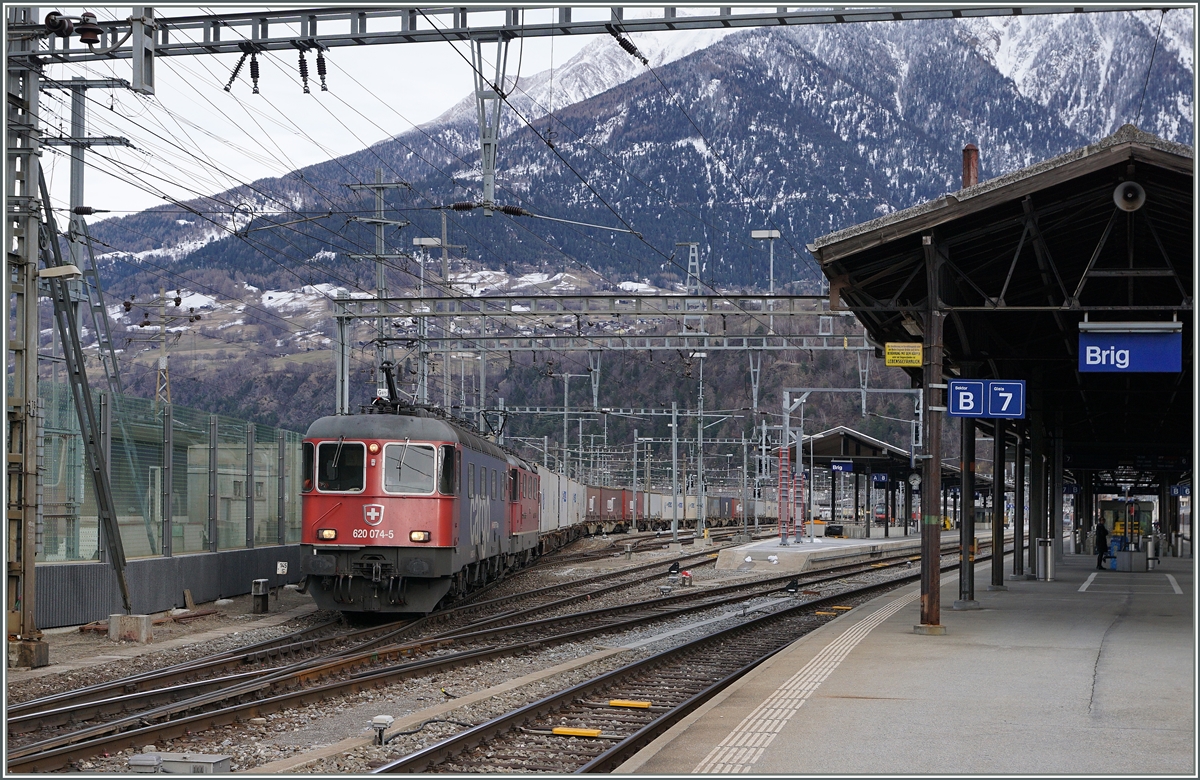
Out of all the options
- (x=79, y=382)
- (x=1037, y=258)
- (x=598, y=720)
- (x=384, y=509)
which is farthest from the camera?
(x=384, y=509)

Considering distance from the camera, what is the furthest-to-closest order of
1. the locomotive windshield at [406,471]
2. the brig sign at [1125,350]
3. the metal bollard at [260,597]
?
the metal bollard at [260,597], the locomotive windshield at [406,471], the brig sign at [1125,350]

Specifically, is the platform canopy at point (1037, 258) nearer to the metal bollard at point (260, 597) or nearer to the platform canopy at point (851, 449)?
the metal bollard at point (260, 597)

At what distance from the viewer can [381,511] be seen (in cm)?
1784

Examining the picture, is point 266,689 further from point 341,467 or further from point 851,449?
point 851,449

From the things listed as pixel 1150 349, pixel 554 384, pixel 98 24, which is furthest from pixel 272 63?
pixel 554 384

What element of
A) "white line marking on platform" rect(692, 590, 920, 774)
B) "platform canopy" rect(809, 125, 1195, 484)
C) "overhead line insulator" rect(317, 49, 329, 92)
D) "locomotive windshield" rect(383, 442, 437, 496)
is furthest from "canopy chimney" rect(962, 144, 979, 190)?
"overhead line insulator" rect(317, 49, 329, 92)

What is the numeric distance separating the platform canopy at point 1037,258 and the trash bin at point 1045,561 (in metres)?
3.47

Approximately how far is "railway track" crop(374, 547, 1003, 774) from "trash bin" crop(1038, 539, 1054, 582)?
12458 millimetres

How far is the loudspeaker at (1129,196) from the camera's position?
48.7 feet

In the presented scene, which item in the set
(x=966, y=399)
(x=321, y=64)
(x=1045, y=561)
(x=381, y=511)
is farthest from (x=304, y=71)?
(x=1045, y=561)

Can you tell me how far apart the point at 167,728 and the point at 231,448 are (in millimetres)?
13336

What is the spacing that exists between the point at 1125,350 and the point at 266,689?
1031cm

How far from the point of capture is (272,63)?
51.3 feet

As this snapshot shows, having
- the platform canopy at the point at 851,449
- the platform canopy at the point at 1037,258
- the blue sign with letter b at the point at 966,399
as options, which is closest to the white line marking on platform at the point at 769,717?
the blue sign with letter b at the point at 966,399
